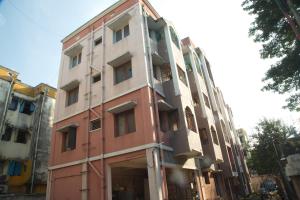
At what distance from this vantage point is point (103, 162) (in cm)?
1309

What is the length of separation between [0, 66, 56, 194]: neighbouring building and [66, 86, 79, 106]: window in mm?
7402

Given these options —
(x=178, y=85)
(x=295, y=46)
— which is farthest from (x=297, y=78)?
(x=178, y=85)

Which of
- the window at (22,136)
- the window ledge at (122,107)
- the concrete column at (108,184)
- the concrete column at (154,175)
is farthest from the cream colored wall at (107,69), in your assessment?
the window at (22,136)

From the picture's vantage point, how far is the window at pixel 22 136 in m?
22.1

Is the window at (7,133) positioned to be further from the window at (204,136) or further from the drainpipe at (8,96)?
the window at (204,136)

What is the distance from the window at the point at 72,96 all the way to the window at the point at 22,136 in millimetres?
8409

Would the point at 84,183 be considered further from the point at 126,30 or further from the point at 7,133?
the point at 7,133

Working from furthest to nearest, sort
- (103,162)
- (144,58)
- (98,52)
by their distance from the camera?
(98,52)
(144,58)
(103,162)

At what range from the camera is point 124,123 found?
1355 cm

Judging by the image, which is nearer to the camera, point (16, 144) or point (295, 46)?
point (295, 46)

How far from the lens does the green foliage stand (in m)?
26.9

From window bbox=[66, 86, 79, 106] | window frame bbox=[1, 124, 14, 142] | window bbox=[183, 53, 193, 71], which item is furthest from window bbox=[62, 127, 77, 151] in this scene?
window bbox=[183, 53, 193, 71]

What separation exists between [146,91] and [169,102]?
2.44 metres

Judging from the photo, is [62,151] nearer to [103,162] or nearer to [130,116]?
[103,162]
